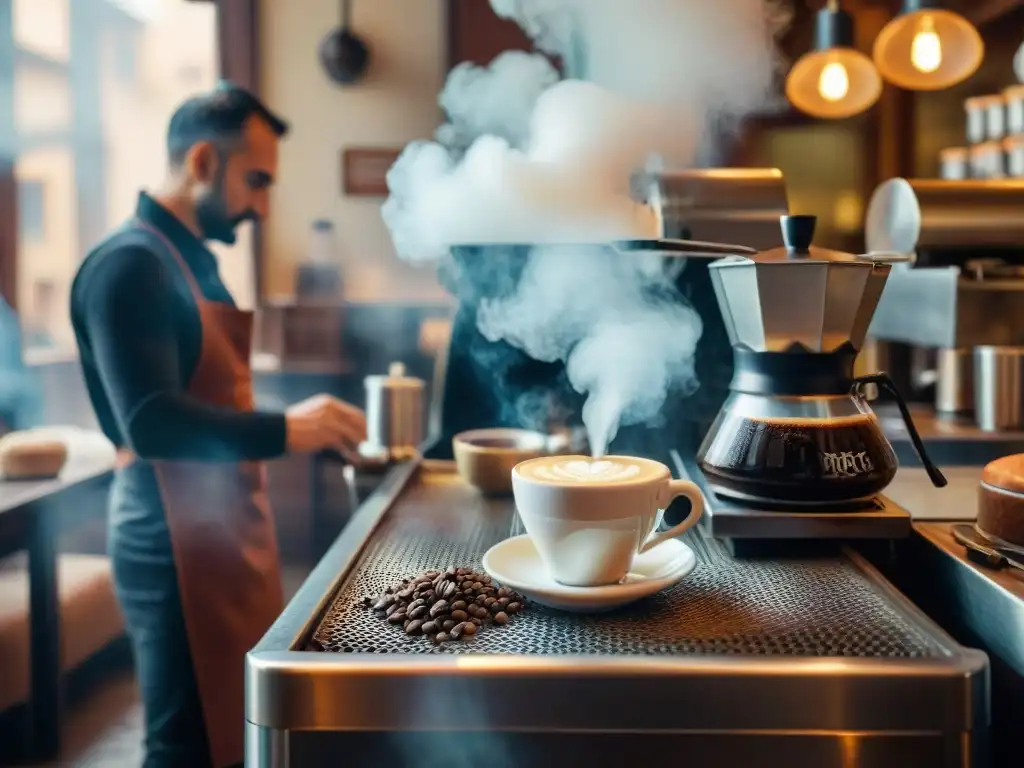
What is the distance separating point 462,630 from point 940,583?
51 centimetres

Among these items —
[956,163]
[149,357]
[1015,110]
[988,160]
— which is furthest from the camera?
[956,163]

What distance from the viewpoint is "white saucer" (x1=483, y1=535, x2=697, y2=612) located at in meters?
0.78

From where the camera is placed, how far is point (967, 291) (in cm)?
170

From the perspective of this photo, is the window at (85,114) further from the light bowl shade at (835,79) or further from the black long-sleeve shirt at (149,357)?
the light bowl shade at (835,79)

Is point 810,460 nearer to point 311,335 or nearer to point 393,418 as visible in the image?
point 393,418

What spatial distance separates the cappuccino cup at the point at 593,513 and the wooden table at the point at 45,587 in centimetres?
171

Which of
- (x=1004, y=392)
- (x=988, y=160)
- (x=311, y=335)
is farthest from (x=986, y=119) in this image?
(x=311, y=335)

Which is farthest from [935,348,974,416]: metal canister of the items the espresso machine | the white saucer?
the white saucer

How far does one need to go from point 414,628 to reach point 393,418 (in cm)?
96

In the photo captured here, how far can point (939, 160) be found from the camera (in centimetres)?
427

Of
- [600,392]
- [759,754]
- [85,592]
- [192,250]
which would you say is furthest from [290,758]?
[85,592]

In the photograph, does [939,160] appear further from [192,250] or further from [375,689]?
[375,689]

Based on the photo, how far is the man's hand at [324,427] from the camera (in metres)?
1.73

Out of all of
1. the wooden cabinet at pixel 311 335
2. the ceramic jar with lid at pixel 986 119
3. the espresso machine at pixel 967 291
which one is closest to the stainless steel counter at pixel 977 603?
the espresso machine at pixel 967 291
